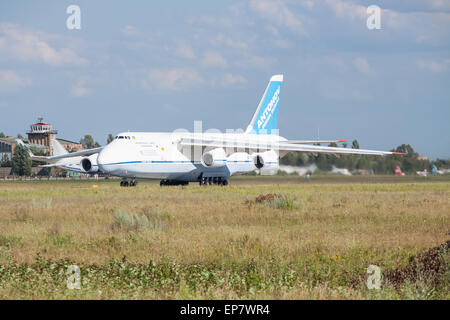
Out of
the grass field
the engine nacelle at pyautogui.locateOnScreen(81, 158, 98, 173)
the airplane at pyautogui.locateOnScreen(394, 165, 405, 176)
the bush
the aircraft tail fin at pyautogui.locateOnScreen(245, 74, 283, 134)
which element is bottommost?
the grass field

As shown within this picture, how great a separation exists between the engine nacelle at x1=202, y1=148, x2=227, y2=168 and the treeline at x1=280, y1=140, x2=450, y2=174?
5.29 metres

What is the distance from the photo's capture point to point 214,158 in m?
42.3

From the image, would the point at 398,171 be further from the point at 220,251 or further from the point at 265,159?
the point at 220,251

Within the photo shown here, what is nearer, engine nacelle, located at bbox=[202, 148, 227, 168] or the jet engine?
engine nacelle, located at bbox=[202, 148, 227, 168]

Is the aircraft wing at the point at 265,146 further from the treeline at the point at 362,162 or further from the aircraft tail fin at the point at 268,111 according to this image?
the aircraft tail fin at the point at 268,111

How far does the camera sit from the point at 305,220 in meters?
18.8

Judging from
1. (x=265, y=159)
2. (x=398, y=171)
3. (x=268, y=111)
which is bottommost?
(x=398, y=171)

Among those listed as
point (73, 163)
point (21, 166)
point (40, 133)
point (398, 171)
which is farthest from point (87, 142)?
point (398, 171)

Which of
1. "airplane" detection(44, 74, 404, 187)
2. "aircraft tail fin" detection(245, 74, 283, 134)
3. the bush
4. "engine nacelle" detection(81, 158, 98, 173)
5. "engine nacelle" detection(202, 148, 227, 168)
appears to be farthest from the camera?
"aircraft tail fin" detection(245, 74, 283, 134)

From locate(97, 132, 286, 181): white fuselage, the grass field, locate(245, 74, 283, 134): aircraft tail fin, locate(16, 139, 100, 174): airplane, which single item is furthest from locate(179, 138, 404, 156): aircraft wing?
the grass field

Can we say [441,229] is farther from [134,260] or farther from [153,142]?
[153,142]

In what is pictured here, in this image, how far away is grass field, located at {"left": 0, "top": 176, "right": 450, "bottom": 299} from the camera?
30.5 ft

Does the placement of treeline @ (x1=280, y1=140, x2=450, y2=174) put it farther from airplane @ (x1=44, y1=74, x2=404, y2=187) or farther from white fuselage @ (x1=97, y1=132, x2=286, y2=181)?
white fuselage @ (x1=97, y1=132, x2=286, y2=181)

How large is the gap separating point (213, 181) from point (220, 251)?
32.8m
